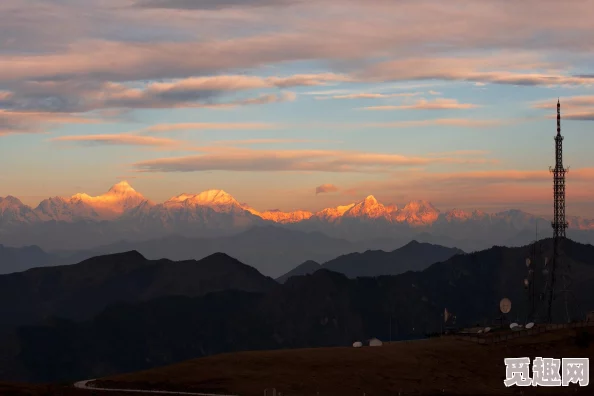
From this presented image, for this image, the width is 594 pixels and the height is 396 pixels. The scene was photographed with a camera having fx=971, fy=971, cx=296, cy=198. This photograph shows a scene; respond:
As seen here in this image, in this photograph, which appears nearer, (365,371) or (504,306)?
(365,371)

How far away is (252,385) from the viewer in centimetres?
13150

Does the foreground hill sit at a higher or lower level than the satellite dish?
lower

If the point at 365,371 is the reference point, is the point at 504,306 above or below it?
above

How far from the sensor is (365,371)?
475 ft

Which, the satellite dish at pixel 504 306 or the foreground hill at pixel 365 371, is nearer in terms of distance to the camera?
the foreground hill at pixel 365 371

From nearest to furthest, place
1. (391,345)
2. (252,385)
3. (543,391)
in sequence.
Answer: (252,385) < (543,391) < (391,345)

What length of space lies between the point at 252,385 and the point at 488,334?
58.6m

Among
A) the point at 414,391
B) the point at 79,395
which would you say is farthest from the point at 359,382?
the point at 79,395

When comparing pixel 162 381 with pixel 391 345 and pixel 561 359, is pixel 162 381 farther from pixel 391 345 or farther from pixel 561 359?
pixel 561 359

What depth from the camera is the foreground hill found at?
5231 inches

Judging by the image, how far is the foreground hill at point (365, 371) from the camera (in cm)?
13288

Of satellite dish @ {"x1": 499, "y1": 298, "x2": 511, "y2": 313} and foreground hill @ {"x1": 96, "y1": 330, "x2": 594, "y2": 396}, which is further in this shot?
satellite dish @ {"x1": 499, "y1": 298, "x2": 511, "y2": 313}

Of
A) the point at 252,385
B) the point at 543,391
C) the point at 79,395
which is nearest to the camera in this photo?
the point at 79,395

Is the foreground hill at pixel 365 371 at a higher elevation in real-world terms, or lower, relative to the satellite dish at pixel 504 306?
lower
